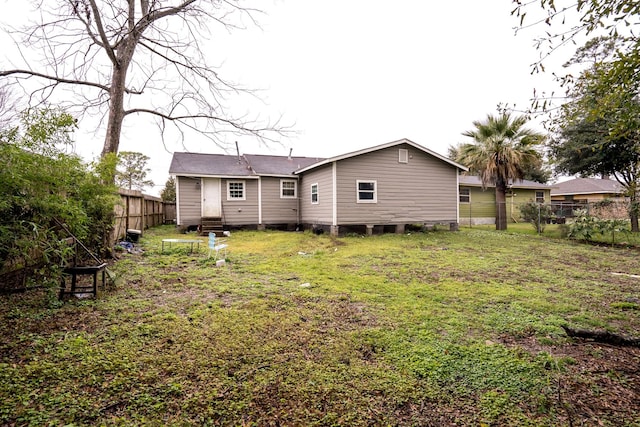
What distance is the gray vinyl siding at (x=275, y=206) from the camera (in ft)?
48.0

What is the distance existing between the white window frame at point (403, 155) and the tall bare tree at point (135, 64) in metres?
6.89

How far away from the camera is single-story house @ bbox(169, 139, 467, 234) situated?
1208cm

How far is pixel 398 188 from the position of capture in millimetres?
12766

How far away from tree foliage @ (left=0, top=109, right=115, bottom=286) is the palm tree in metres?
15.5

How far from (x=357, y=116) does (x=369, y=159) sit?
26.3 feet

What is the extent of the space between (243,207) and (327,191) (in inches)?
176

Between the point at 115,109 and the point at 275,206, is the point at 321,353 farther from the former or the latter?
the point at 275,206

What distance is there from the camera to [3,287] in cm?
379

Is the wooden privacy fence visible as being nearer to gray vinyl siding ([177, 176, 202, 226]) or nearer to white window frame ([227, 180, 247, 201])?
gray vinyl siding ([177, 176, 202, 226])

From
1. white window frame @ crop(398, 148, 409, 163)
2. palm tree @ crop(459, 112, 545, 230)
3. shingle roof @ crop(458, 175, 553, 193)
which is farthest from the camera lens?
shingle roof @ crop(458, 175, 553, 193)

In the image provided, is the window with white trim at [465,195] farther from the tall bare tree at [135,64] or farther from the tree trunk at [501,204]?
the tall bare tree at [135,64]

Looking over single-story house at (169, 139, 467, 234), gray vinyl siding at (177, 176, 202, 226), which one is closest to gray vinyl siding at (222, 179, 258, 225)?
single-story house at (169, 139, 467, 234)

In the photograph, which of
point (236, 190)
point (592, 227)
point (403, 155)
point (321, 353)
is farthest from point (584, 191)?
point (321, 353)

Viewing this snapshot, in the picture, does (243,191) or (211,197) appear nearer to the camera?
(211,197)
